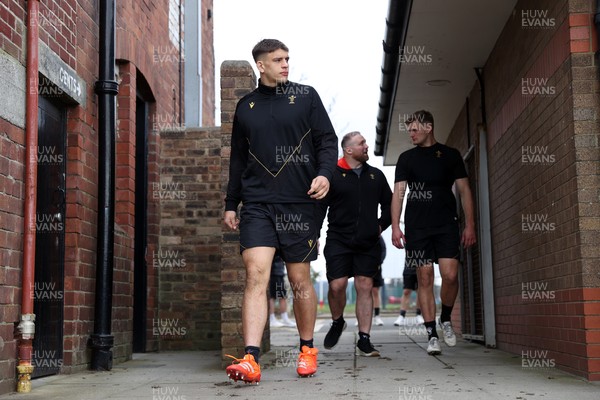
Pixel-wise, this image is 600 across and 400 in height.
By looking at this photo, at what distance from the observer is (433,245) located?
7055 mm

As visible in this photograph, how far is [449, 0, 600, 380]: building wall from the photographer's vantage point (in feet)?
16.5

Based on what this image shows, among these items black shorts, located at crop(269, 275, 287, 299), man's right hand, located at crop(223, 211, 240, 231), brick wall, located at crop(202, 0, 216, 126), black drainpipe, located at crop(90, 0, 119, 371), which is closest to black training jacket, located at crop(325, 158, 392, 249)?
man's right hand, located at crop(223, 211, 240, 231)

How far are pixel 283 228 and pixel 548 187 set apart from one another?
6.26ft

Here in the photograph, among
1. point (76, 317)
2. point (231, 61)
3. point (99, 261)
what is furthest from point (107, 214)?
point (231, 61)

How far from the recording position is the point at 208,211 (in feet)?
29.9

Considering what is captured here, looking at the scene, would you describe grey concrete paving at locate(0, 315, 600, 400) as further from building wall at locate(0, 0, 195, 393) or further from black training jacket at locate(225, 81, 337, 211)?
black training jacket at locate(225, 81, 337, 211)

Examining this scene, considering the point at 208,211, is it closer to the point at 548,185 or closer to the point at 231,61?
the point at 231,61

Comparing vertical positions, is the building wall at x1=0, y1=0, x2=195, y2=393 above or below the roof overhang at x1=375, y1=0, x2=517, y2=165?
below

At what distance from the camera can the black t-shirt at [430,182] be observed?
7020 millimetres

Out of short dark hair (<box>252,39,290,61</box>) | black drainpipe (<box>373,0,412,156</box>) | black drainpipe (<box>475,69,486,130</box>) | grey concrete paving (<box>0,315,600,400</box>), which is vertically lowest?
grey concrete paving (<box>0,315,600,400</box>)

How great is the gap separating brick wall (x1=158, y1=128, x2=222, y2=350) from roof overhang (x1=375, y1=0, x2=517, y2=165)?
7.14 feet

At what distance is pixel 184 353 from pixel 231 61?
3191mm

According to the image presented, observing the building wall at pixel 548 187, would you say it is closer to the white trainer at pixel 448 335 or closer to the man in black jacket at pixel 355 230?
the white trainer at pixel 448 335

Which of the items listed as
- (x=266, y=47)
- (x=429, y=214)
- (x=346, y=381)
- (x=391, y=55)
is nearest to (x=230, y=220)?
(x=266, y=47)
